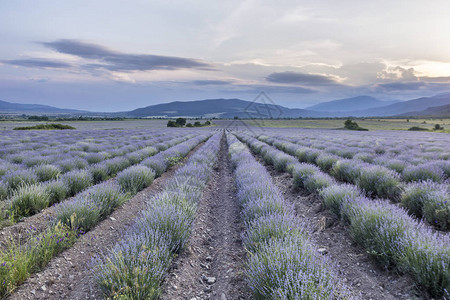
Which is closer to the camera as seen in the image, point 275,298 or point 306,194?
point 275,298

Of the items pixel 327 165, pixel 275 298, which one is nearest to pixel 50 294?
pixel 275 298

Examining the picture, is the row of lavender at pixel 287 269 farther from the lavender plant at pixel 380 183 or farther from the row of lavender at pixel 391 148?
the row of lavender at pixel 391 148

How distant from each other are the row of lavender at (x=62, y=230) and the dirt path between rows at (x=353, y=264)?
3375mm

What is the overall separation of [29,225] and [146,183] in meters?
3.48

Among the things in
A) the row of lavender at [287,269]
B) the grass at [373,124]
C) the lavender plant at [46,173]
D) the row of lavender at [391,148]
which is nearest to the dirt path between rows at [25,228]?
the lavender plant at [46,173]

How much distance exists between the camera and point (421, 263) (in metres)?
2.57

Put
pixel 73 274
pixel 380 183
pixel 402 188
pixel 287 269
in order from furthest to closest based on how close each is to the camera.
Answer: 1. pixel 380 183
2. pixel 402 188
3. pixel 73 274
4. pixel 287 269

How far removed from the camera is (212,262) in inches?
149

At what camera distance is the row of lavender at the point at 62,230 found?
9.00 ft

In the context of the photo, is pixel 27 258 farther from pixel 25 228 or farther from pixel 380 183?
pixel 380 183

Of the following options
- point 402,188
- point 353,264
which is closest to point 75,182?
point 353,264

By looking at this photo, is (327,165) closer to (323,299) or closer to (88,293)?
(323,299)

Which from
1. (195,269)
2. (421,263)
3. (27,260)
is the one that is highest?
(421,263)

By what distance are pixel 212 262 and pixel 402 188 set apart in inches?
206
